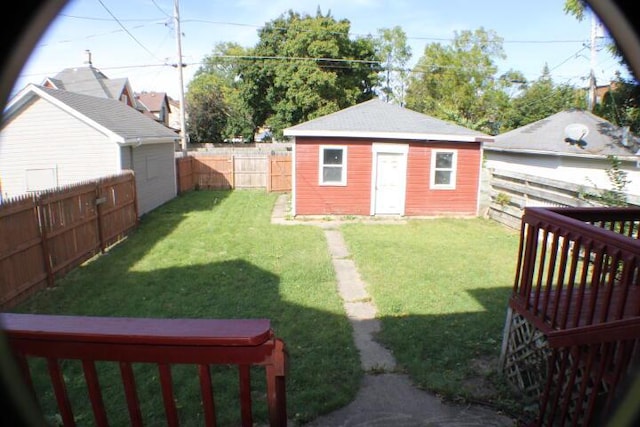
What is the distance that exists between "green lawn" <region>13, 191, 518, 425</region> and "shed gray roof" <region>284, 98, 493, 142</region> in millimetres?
3001

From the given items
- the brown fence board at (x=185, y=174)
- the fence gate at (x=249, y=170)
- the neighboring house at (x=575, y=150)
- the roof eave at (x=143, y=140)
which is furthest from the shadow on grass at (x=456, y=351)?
the fence gate at (x=249, y=170)

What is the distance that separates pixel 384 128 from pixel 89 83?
2646cm

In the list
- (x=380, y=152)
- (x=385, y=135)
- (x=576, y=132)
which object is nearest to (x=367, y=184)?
(x=380, y=152)

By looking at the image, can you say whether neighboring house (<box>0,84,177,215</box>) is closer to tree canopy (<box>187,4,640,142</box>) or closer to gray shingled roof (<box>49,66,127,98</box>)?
tree canopy (<box>187,4,640,142</box>)

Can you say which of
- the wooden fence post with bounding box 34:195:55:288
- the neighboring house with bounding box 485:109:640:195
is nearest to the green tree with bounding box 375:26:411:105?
the neighboring house with bounding box 485:109:640:195

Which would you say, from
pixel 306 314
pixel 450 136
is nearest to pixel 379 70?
pixel 450 136

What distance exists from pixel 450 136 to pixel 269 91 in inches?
940

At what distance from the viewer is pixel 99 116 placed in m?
13.2

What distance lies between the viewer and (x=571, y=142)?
48.4 feet

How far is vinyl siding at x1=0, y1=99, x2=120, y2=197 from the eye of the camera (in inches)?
486

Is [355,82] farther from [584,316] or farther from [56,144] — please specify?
[584,316]

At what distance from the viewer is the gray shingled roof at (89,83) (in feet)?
99.7

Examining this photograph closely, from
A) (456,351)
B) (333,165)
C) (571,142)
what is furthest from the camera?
(571,142)

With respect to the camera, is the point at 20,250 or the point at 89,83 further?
the point at 89,83
